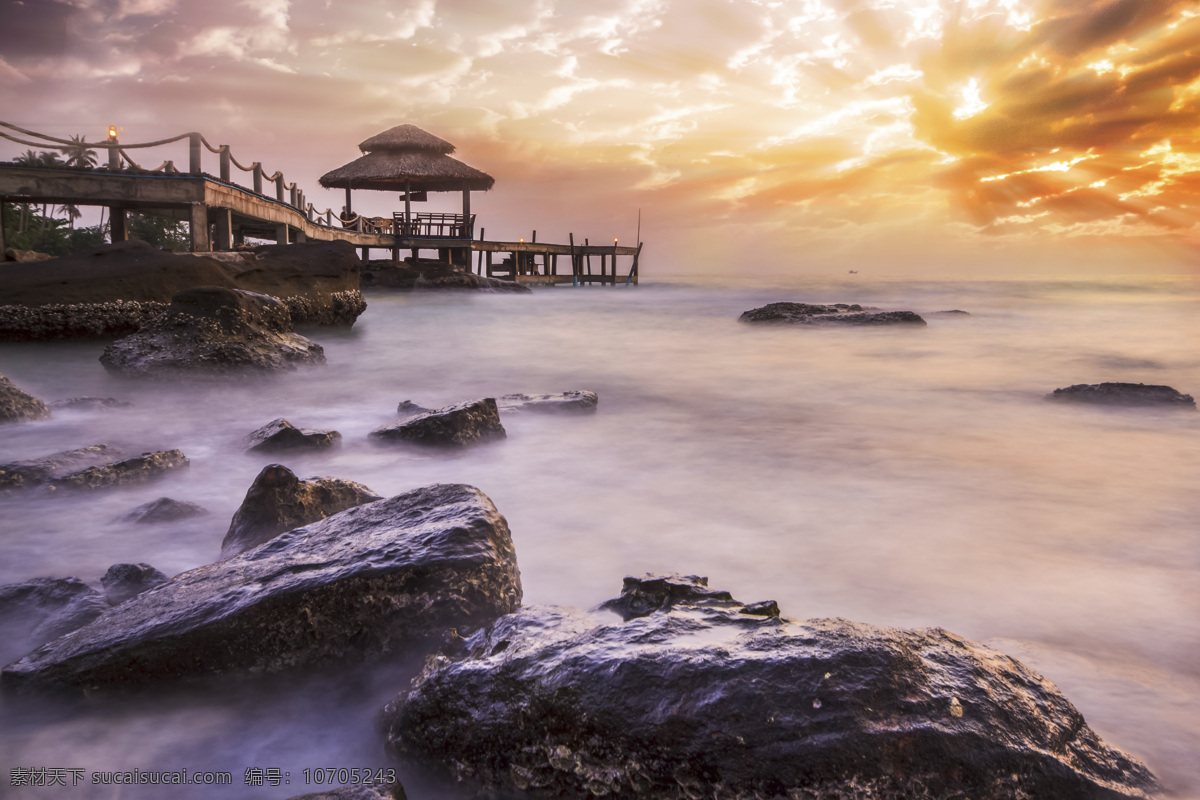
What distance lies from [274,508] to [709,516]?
6.70 ft

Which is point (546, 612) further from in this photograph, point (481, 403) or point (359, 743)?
point (481, 403)

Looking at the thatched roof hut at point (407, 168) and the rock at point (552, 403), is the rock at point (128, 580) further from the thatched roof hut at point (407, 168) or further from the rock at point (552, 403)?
the thatched roof hut at point (407, 168)

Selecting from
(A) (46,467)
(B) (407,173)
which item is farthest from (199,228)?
(B) (407,173)

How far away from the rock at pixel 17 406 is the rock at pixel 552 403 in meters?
3.43

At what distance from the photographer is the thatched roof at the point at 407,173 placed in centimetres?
2652

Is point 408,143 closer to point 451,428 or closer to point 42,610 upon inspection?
point 451,428

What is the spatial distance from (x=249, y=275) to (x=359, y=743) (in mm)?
9439

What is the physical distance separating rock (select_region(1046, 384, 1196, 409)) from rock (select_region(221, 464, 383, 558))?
686 centimetres

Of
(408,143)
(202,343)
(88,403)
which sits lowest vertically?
(88,403)

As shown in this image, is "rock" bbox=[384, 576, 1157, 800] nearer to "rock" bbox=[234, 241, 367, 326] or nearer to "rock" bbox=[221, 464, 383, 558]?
"rock" bbox=[221, 464, 383, 558]

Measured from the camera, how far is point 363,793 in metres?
1.47

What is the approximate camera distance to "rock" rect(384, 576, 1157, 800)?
55.1 inches

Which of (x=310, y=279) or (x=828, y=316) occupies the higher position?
(x=310, y=279)

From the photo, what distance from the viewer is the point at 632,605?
2145mm
